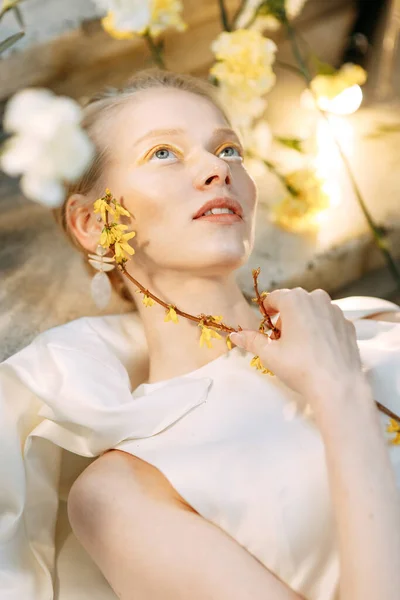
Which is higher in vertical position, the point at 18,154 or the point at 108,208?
the point at 18,154

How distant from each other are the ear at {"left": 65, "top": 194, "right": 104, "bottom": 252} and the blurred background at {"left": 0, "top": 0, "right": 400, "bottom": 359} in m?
0.19

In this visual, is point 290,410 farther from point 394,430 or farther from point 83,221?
point 83,221

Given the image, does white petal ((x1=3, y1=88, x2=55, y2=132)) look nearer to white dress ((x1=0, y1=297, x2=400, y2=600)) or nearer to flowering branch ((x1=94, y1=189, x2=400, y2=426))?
flowering branch ((x1=94, y1=189, x2=400, y2=426))

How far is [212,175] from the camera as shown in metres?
1.17

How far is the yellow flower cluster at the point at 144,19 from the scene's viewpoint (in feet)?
4.98

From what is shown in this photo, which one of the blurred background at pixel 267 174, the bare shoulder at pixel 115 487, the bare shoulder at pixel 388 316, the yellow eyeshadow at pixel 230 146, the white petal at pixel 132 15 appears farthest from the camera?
the blurred background at pixel 267 174

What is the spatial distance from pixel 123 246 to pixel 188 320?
0.17m

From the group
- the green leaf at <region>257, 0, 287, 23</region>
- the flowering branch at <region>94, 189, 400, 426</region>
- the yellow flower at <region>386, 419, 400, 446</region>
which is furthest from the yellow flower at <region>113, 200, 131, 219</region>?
the green leaf at <region>257, 0, 287, 23</region>

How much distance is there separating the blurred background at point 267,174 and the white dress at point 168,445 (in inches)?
10.9

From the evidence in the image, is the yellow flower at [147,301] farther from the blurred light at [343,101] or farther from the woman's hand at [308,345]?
the blurred light at [343,101]

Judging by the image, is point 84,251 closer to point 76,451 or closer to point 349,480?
point 76,451

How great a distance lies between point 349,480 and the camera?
0.88 meters

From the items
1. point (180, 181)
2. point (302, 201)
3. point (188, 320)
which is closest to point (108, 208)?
point (180, 181)

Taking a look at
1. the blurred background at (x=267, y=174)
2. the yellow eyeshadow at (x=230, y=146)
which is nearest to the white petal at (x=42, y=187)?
the yellow eyeshadow at (x=230, y=146)
